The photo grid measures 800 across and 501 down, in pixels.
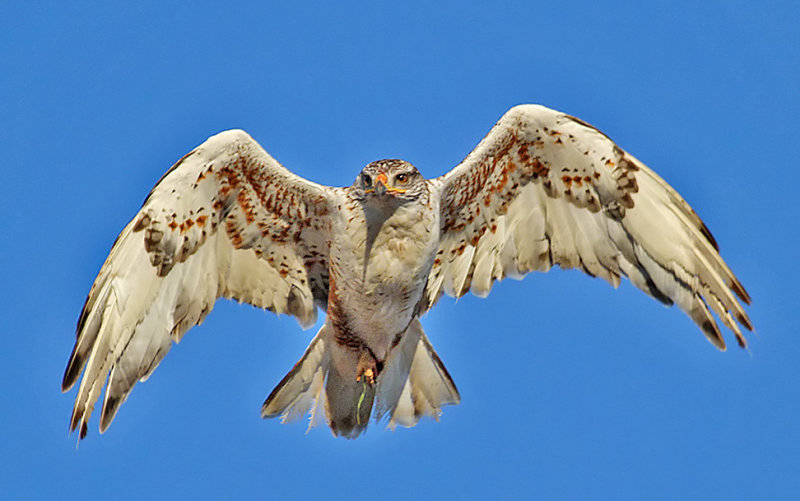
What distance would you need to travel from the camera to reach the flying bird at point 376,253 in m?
10.3

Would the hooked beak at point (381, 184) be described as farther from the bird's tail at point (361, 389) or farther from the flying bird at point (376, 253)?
the bird's tail at point (361, 389)

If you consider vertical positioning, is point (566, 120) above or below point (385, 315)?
above

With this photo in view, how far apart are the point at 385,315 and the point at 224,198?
5.36 ft

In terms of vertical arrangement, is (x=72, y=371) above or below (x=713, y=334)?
below

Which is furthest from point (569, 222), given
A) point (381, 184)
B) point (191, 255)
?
point (191, 255)

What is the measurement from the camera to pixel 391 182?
10.1 m

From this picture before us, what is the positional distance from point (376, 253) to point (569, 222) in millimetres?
1841

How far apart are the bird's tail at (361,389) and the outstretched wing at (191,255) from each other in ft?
2.22

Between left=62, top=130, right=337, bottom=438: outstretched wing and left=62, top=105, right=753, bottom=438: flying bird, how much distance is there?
0.04 feet

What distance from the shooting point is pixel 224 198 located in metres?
Result: 10.6

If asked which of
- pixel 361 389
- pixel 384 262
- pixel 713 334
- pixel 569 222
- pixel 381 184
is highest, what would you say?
pixel 569 222

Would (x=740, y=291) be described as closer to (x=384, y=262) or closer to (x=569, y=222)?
(x=569, y=222)

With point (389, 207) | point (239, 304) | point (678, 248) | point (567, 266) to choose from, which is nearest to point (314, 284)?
point (239, 304)

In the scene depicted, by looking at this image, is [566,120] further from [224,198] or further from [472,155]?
[224,198]
